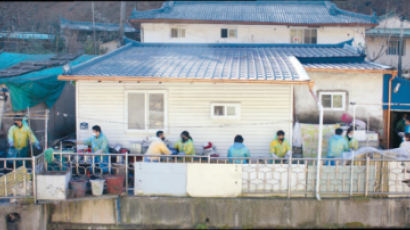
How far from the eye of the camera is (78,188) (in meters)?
8.55

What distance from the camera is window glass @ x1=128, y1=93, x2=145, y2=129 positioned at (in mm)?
11062

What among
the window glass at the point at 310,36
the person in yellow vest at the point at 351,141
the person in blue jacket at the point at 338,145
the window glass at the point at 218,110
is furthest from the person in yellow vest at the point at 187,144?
the window glass at the point at 310,36

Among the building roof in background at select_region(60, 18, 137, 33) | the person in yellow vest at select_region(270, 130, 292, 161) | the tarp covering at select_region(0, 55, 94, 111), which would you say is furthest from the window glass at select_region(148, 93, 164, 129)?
the building roof in background at select_region(60, 18, 137, 33)

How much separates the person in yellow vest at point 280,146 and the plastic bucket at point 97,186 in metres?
4.38

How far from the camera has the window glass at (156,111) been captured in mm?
11078

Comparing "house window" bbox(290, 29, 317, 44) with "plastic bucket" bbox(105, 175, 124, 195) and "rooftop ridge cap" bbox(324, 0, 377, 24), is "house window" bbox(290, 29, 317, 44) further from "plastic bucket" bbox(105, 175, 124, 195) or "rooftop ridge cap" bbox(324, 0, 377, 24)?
"plastic bucket" bbox(105, 175, 124, 195)

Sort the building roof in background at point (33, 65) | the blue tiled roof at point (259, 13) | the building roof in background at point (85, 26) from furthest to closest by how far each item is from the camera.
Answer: the building roof in background at point (85, 26) → the blue tiled roof at point (259, 13) → the building roof in background at point (33, 65)

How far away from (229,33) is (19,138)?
38.7ft

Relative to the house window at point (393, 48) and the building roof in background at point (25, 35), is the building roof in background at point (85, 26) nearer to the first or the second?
the building roof in background at point (25, 35)

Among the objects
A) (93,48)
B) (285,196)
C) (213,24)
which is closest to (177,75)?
(285,196)

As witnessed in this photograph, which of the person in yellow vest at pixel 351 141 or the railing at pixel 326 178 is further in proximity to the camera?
the person in yellow vest at pixel 351 141

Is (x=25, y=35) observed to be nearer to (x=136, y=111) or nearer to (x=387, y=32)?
(x=136, y=111)

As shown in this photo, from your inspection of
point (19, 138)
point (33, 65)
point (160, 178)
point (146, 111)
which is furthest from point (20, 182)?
point (33, 65)

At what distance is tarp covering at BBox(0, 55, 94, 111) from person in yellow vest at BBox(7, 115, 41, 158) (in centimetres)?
69
